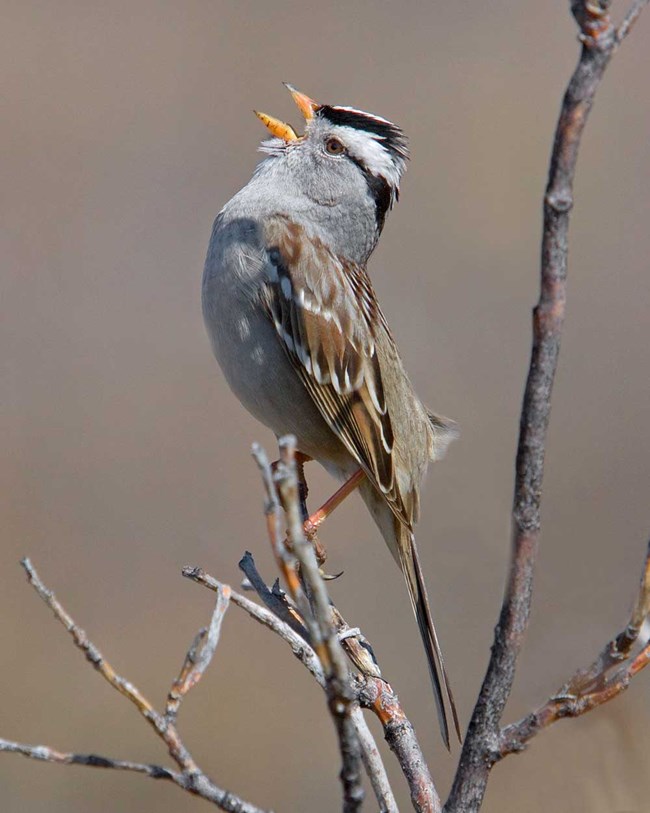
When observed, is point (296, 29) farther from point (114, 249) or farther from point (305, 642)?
point (305, 642)

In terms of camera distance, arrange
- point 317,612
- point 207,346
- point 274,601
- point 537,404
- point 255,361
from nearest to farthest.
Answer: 1. point 317,612
2. point 537,404
3. point 274,601
4. point 255,361
5. point 207,346

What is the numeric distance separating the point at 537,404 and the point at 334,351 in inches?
76.8

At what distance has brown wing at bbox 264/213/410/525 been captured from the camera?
339 centimetres

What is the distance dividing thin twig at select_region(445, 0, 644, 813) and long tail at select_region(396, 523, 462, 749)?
80 centimetres

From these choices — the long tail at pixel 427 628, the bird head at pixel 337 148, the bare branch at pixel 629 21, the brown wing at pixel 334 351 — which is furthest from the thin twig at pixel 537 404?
the bird head at pixel 337 148

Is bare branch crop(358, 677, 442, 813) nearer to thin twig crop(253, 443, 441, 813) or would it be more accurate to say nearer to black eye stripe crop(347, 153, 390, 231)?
thin twig crop(253, 443, 441, 813)

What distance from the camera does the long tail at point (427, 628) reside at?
2.65 m

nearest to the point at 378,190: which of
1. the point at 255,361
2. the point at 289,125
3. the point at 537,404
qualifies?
→ the point at 289,125

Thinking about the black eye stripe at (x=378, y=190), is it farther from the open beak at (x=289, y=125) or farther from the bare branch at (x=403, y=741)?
the bare branch at (x=403, y=741)

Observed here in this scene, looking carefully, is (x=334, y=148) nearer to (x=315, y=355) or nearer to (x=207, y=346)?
(x=315, y=355)

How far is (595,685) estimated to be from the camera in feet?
5.40

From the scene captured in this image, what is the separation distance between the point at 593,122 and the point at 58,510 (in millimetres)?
4556

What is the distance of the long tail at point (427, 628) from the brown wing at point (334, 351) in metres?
0.09

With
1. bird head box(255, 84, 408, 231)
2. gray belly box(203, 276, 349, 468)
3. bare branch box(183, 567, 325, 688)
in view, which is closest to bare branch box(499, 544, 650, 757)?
bare branch box(183, 567, 325, 688)
